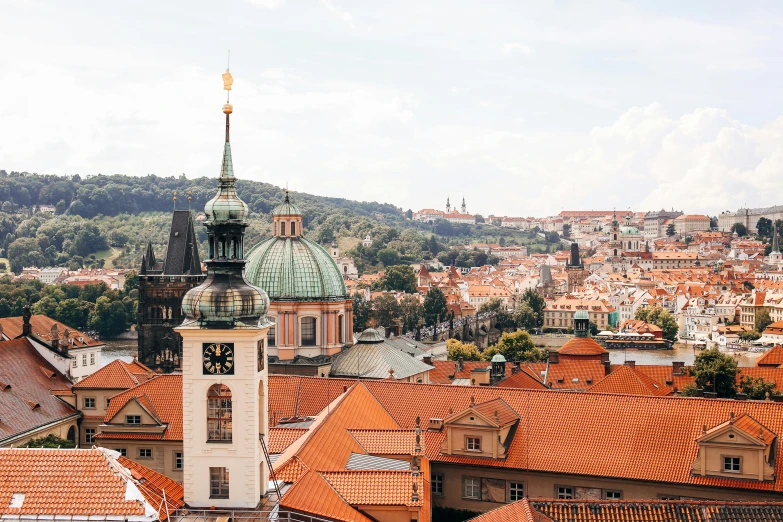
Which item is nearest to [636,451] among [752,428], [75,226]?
[752,428]

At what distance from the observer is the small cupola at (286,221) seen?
172 ft

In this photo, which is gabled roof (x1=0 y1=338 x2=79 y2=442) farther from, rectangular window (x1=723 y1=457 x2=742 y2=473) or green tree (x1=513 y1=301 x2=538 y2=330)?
green tree (x1=513 y1=301 x2=538 y2=330)

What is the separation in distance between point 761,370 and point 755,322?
7871 cm

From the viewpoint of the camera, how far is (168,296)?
227ft

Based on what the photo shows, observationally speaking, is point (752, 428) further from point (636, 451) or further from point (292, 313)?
point (292, 313)

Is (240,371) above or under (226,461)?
above

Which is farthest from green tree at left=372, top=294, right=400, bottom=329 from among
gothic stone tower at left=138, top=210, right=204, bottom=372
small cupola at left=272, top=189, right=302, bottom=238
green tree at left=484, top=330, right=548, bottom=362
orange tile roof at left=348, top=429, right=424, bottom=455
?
orange tile roof at left=348, top=429, right=424, bottom=455

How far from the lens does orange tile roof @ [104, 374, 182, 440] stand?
3909 cm

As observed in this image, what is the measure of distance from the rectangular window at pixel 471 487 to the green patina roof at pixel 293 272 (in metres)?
19.9

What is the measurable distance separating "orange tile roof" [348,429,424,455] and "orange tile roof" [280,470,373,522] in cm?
542

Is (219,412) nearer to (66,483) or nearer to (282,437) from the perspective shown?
(66,483)

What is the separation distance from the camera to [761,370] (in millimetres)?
53625

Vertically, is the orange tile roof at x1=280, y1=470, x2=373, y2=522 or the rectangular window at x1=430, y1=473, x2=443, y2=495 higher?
the orange tile roof at x1=280, y1=470, x2=373, y2=522

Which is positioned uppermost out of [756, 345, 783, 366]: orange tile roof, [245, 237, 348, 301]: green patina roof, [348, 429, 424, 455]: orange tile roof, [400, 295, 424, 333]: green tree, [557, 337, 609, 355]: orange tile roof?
[245, 237, 348, 301]: green patina roof
